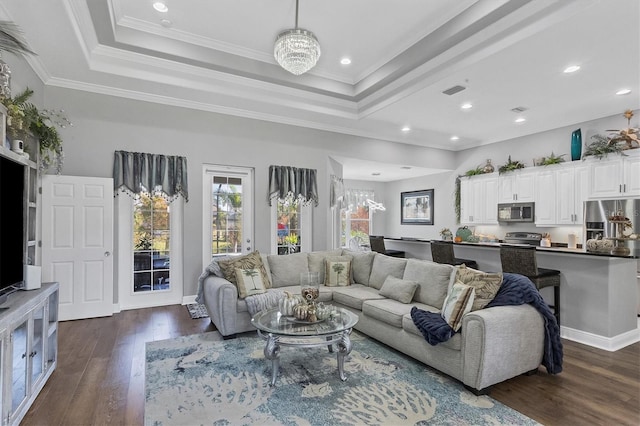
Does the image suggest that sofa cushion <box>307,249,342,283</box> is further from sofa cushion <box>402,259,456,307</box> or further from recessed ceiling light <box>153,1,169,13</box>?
recessed ceiling light <box>153,1,169,13</box>

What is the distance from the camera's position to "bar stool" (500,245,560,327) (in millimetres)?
3723

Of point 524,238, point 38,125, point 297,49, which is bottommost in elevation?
point 524,238

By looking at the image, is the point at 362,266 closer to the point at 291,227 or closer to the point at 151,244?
the point at 291,227

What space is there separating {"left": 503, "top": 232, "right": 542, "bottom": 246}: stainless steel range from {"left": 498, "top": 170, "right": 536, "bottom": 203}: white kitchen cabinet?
2.09 ft

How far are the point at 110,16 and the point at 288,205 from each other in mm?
3645

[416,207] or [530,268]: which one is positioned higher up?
[416,207]

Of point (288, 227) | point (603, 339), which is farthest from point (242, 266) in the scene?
point (603, 339)

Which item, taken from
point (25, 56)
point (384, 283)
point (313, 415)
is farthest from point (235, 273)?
point (25, 56)

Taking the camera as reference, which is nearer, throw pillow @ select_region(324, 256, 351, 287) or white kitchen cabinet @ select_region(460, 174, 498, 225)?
throw pillow @ select_region(324, 256, 351, 287)

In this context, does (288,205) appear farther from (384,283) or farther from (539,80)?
(539,80)

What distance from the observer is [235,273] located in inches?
160

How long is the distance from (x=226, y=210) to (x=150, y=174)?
4.24 ft

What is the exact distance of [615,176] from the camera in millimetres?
5230

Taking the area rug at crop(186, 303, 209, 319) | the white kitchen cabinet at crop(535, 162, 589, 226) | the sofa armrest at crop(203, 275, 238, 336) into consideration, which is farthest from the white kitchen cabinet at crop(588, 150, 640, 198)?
the area rug at crop(186, 303, 209, 319)
